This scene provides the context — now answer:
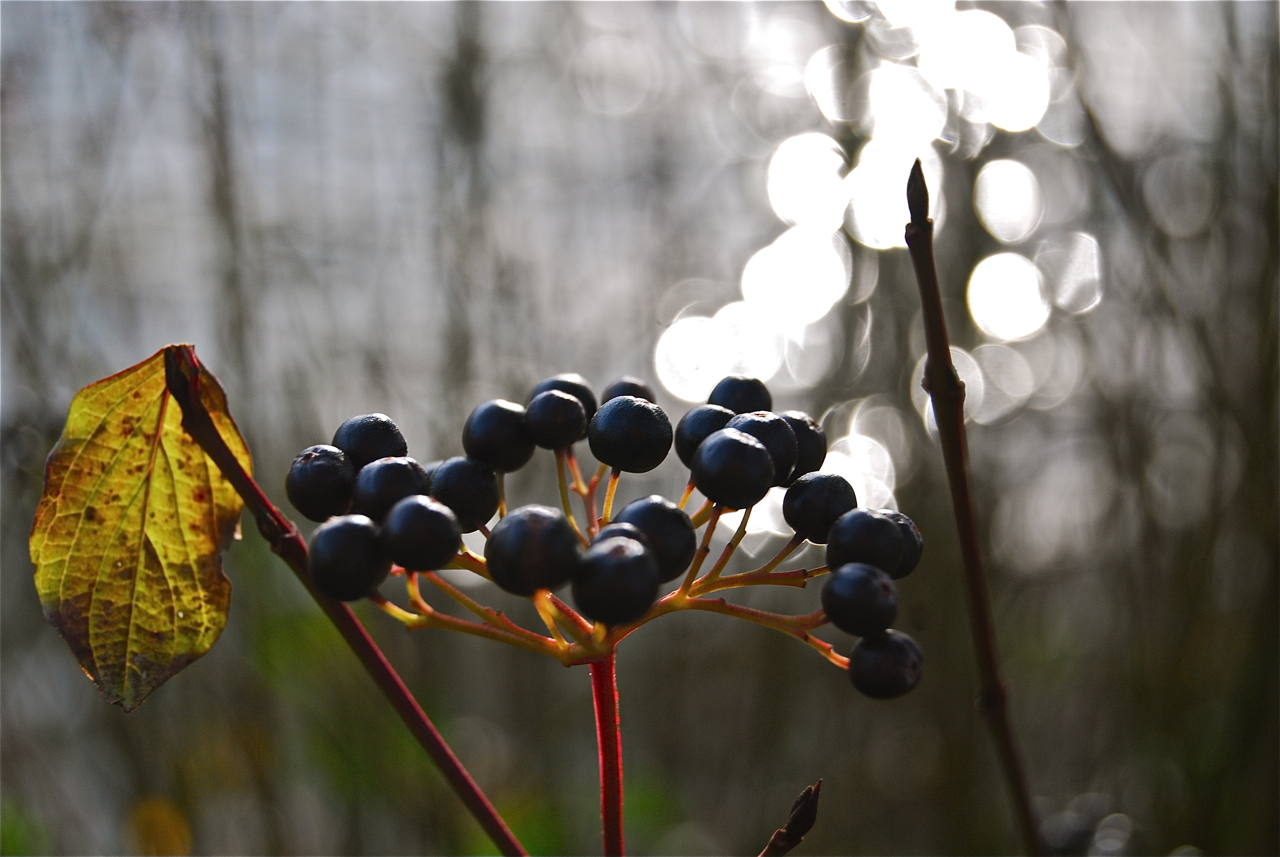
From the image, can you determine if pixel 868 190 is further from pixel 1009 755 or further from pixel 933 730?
pixel 1009 755

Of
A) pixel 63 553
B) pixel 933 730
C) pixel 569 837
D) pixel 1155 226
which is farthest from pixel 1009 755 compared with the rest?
pixel 933 730

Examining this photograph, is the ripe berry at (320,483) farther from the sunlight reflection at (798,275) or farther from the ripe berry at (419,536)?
the sunlight reflection at (798,275)

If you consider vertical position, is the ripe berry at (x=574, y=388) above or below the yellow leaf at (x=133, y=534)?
above

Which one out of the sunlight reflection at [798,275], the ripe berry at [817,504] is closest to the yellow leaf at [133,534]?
the ripe berry at [817,504]

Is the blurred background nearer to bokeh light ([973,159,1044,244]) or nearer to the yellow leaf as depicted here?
bokeh light ([973,159,1044,244])

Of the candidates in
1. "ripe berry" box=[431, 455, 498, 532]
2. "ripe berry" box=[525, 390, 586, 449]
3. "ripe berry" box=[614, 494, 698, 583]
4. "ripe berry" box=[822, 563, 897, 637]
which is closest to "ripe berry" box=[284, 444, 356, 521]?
"ripe berry" box=[431, 455, 498, 532]

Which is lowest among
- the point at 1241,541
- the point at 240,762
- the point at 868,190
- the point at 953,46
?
the point at 240,762

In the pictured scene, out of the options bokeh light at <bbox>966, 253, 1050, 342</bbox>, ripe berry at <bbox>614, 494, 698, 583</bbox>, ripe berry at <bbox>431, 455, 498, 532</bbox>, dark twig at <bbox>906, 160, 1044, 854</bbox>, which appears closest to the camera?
dark twig at <bbox>906, 160, 1044, 854</bbox>
